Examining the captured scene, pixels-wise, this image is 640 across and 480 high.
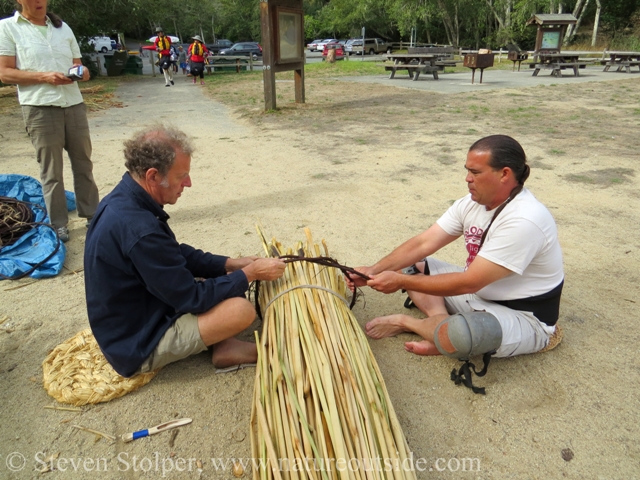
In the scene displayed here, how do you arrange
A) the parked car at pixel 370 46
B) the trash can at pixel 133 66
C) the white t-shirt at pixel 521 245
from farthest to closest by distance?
the parked car at pixel 370 46
the trash can at pixel 133 66
the white t-shirt at pixel 521 245

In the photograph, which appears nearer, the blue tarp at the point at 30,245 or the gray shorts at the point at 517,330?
the gray shorts at the point at 517,330

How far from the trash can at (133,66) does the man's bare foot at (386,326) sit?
22164 millimetres

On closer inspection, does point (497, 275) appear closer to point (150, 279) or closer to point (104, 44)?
point (150, 279)

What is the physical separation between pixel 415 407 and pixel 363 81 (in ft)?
50.1

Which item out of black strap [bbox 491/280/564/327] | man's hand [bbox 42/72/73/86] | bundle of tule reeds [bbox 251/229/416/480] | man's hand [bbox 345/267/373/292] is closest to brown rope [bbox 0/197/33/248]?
man's hand [bbox 42/72/73/86]

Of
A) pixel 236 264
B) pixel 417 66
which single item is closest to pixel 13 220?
pixel 236 264

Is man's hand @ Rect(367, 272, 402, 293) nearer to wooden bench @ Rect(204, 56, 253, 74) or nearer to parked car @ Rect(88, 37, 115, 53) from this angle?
wooden bench @ Rect(204, 56, 253, 74)

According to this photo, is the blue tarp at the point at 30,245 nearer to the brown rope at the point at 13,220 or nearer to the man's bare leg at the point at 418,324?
the brown rope at the point at 13,220

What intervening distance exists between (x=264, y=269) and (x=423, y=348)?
98cm

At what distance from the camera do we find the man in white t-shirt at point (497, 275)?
2.14 m

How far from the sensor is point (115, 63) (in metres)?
20.6

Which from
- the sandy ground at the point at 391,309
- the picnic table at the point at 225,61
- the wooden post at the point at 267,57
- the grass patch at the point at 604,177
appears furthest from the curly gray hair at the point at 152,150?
the picnic table at the point at 225,61

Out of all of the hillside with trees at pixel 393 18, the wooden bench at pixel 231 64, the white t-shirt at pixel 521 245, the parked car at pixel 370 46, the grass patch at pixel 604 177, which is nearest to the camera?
the white t-shirt at pixel 521 245

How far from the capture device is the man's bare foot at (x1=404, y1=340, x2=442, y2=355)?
2475 mm
